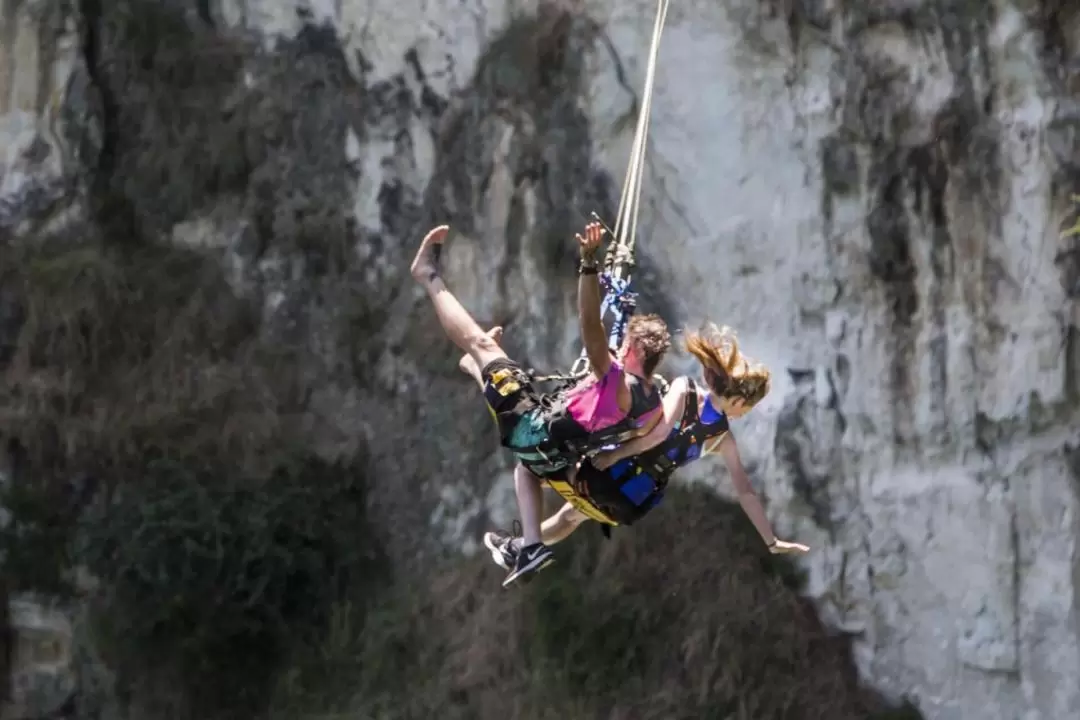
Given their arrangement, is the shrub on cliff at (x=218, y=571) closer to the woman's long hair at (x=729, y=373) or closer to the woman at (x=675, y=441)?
the woman at (x=675, y=441)

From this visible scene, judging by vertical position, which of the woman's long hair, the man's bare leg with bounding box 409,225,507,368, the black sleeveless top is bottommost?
the black sleeveless top

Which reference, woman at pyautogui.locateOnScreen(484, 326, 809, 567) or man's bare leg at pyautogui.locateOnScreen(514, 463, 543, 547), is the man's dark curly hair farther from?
man's bare leg at pyautogui.locateOnScreen(514, 463, 543, 547)

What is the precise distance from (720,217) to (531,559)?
3328 mm

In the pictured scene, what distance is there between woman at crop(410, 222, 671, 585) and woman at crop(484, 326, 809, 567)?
0.24 ft

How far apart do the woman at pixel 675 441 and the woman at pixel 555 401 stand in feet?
0.24

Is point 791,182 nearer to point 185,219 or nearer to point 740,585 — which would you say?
point 740,585

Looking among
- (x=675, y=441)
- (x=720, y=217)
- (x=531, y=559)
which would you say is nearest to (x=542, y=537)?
(x=531, y=559)

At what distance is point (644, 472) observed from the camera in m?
3.47

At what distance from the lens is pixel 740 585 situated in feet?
20.6

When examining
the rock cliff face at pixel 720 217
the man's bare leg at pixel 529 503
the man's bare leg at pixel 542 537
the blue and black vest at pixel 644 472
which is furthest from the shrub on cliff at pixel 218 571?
the blue and black vest at pixel 644 472

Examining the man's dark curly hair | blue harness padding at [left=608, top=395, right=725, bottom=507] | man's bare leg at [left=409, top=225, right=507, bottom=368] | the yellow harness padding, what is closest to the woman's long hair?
blue harness padding at [left=608, top=395, right=725, bottom=507]

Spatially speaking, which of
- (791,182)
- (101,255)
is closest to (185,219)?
(101,255)

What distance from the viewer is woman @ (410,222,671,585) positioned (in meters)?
3.28

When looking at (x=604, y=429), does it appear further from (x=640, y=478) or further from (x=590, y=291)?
(x=590, y=291)
